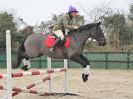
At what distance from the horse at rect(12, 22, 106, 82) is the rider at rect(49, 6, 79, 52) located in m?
0.17

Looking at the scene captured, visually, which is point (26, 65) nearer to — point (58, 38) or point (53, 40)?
point (53, 40)

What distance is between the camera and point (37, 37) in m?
9.84

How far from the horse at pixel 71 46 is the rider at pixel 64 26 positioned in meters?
0.17

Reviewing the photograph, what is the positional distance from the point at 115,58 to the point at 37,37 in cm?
1473

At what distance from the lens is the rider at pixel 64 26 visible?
9.09m

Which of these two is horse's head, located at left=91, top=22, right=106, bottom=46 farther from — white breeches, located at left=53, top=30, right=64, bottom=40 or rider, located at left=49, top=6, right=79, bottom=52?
white breeches, located at left=53, top=30, right=64, bottom=40

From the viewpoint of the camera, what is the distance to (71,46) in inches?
364

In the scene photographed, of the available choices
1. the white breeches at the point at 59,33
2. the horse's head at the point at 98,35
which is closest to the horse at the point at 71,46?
the horse's head at the point at 98,35

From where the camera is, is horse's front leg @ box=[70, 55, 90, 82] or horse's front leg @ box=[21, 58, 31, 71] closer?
horse's front leg @ box=[70, 55, 90, 82]

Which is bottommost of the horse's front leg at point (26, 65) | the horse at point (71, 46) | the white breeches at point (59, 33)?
the horse's front leg at point (26, 65)

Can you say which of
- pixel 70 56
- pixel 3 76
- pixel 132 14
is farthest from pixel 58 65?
pixel 3 76

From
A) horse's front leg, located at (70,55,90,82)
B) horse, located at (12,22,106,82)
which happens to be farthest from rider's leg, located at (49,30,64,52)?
horse's front leg, located at (70,55,90,82)

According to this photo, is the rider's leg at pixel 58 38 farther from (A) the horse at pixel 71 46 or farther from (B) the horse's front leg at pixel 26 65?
(B) the horse's front leg at pixel 26 65

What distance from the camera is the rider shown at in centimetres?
909
